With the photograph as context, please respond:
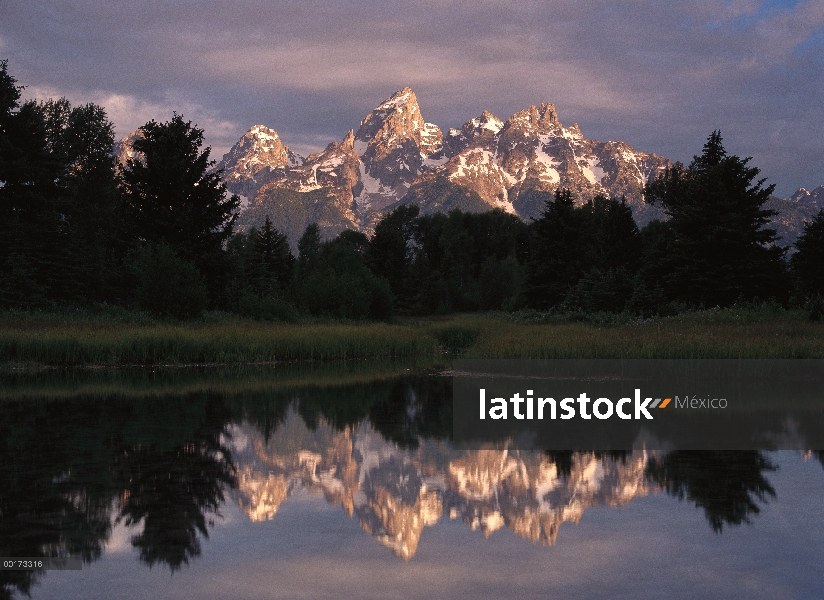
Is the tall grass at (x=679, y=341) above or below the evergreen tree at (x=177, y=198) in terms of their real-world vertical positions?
below

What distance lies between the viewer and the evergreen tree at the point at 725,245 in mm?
45781

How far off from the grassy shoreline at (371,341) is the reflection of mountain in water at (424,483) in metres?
13.2

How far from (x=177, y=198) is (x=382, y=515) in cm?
4799

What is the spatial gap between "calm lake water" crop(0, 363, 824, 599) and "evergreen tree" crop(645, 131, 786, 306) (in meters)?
33.2

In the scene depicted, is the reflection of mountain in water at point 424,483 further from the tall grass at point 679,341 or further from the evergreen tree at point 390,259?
the evergreen tree at point 390,259

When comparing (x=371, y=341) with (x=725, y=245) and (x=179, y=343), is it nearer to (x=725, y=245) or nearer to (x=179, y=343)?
(x=179, y=343)

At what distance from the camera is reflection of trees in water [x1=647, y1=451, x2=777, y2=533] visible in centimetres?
1027

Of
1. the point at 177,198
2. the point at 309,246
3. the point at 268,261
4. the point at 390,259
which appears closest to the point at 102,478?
the point at 177,198

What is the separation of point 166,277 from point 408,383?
73.4ft

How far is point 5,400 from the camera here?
68.6 ft

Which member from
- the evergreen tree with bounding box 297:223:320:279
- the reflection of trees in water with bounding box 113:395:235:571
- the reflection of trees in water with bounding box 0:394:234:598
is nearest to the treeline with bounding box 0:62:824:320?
the reflection of trees in water with bounding box 0:394:234:598

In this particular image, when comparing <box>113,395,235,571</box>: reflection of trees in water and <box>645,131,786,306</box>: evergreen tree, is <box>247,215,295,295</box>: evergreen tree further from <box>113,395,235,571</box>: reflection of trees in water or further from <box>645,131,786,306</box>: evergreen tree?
<box>113,395,235,571</box>: reflection of trees in water

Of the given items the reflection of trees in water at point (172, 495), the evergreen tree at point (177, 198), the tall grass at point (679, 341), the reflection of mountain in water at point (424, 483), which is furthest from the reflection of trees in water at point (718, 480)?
the evergreen tree at point (177, 198)

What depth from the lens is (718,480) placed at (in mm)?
11898
